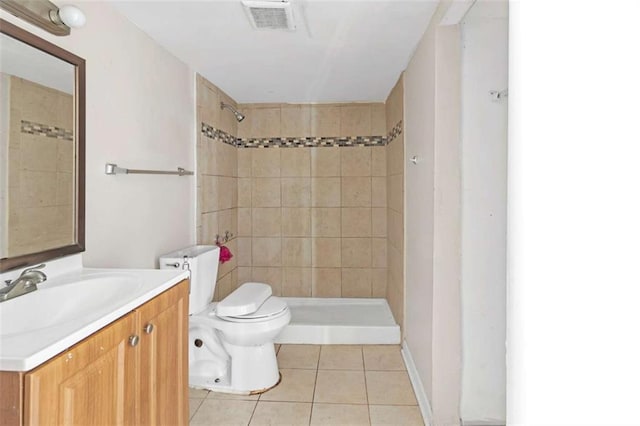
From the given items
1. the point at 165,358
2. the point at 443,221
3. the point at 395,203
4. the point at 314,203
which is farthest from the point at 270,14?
the point at 314,203

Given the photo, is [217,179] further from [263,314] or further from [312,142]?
[263,314]

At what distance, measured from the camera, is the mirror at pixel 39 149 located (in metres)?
1.29

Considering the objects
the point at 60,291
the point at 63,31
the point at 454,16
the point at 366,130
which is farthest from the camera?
the point at 366,130

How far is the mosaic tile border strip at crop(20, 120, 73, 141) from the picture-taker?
53.6 inches

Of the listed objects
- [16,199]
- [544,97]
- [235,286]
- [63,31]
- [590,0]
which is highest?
[63,31]

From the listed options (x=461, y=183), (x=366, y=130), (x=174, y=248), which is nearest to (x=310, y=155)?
(x=366, y=130)

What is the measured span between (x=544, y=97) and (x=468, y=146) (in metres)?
1.07

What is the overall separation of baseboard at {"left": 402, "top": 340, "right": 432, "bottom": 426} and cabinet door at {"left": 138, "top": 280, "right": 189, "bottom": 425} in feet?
3.88

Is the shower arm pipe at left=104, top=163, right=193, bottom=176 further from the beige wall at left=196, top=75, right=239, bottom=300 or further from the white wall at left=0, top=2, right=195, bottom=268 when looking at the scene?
the beige wall at left=196, top=75, right=239, bottom=300

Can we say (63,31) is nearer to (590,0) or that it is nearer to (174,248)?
(174,248)

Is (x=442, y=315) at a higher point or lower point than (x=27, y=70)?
lower

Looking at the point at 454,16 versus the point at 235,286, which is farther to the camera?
the point at 235,286

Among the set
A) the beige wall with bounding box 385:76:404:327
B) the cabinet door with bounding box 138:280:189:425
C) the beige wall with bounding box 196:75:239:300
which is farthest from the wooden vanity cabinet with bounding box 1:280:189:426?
the beige wall with bounding box 385:76:404:327

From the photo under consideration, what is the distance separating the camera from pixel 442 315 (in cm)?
199
